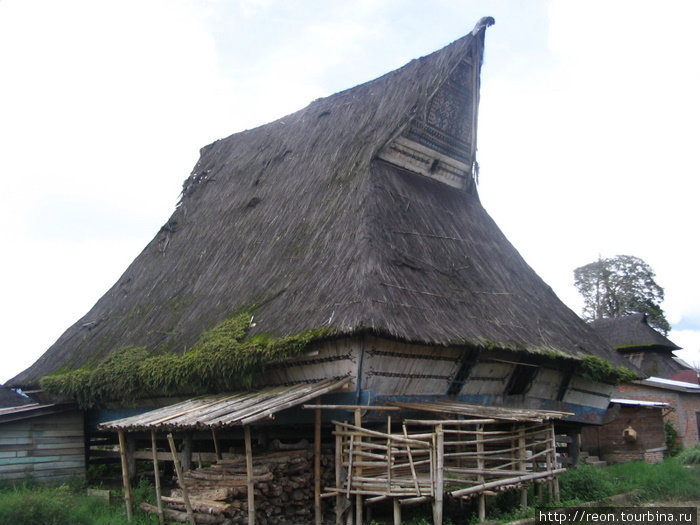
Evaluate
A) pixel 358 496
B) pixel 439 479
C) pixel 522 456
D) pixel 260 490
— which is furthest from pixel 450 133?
pixel 260 490

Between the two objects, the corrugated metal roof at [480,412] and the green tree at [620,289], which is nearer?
the corrugated metal roof at [480,412]

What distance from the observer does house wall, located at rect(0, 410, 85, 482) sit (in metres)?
13.5

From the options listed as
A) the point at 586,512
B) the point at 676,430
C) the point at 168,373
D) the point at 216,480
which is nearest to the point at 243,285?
the point at 168,373

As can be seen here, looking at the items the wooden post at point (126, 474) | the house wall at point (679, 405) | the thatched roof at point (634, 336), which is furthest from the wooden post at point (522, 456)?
the thatched roof at point (634, 336)

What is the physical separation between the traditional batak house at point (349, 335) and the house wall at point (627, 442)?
520 cm

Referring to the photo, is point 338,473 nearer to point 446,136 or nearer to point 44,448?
point 44,448

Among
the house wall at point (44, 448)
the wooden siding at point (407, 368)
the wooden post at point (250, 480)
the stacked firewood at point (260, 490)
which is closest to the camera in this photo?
the wooden post at point (250, 480)

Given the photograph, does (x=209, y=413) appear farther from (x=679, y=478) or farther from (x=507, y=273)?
(x=679, y=478)

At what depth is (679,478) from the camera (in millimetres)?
13781

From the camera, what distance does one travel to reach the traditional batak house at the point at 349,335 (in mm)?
9664

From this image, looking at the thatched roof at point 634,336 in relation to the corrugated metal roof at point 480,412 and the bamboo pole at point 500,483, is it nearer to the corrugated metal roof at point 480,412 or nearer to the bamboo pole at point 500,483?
the bamboo pole at point 500,483

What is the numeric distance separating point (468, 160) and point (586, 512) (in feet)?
26.1

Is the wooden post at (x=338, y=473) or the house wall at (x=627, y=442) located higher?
the wooden post at (x=338, y=473)

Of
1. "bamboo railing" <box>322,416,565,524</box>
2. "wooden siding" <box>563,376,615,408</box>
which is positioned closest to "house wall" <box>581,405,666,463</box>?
"wooden siding" <box>563,376,615,408</box>
